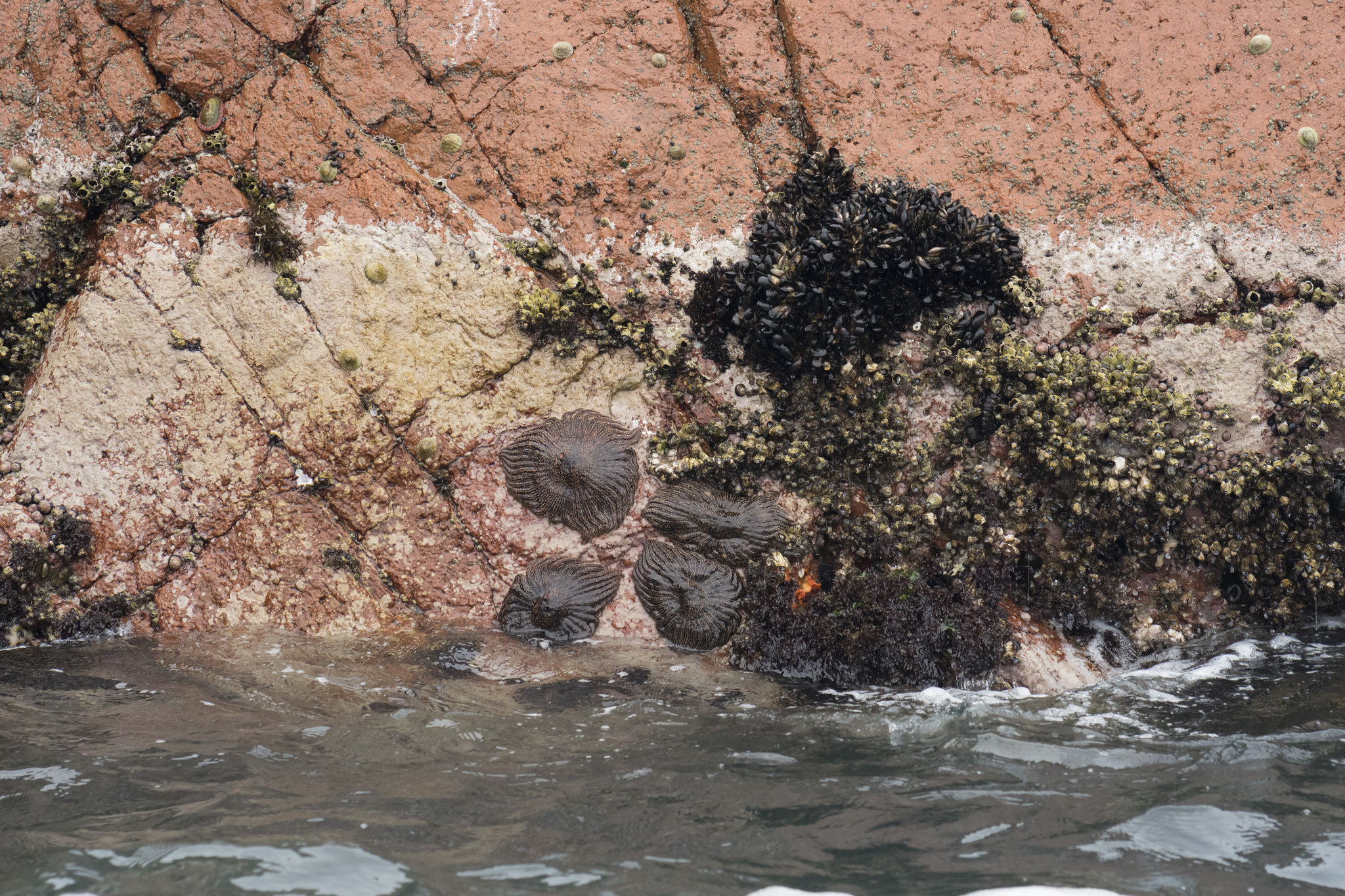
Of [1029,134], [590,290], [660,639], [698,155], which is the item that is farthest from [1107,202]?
[660,639]

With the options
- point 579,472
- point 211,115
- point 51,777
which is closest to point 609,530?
point 579,472

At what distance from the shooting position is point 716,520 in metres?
5.02

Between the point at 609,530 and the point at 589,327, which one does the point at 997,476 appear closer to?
the point at 609,530

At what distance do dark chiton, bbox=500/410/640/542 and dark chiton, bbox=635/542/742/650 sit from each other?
1.05 feet

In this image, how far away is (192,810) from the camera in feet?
10.4

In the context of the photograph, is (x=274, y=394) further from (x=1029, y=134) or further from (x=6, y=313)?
(x=1029, y=134)

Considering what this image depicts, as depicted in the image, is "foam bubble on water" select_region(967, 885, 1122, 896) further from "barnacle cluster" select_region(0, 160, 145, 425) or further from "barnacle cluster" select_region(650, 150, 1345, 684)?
"barnacle cluster" select_region(0, 160, 145, 425)

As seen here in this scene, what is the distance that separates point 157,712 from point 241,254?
2458 millimetres

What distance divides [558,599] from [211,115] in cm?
339

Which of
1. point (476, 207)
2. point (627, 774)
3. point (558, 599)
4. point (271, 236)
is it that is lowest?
point (627, 774)

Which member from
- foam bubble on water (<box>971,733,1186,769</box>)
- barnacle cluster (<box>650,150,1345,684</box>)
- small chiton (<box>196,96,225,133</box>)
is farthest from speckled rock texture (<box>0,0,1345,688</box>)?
foam bubble on water (<box>971,733,1186,769</box>)

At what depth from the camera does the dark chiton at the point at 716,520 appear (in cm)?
502

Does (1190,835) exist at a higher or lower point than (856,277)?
lower

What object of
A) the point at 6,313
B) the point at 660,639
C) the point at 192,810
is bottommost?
the point at 192,810
